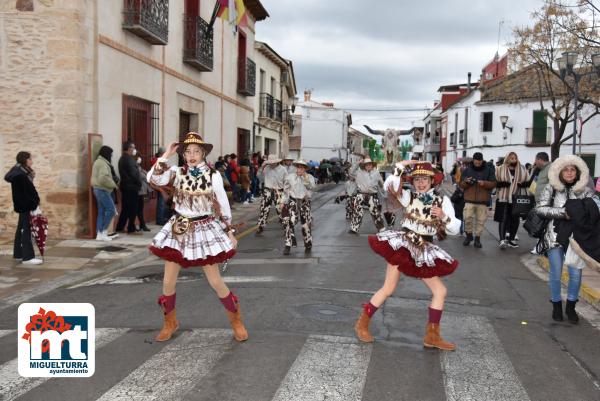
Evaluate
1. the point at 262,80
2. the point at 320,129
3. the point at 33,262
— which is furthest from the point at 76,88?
the point at 320,129

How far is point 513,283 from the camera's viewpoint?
7875 mm

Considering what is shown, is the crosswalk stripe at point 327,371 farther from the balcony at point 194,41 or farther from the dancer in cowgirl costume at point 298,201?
the balcony at point 194,41

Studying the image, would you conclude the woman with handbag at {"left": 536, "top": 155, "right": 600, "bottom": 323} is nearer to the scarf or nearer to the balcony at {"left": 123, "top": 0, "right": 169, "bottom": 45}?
the scarf

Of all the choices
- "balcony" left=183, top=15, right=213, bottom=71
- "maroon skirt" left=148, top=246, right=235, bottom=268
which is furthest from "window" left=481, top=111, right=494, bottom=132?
"maroon skirt" left=148, top=246, right=235, bottom=268

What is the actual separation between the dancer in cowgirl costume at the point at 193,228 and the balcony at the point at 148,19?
27.3ft

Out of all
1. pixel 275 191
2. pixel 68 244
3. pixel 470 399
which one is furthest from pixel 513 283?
pixel 68 244

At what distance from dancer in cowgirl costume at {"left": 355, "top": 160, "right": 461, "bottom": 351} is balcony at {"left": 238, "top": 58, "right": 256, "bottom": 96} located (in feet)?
58.0

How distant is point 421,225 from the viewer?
4980 mm

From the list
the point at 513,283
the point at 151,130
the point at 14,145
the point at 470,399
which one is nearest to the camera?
the point at 470,399

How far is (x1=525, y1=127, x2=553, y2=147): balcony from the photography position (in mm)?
37438

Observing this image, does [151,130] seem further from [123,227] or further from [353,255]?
[353,255]

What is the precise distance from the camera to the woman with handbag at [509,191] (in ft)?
35.7

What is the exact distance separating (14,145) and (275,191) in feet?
17.3
